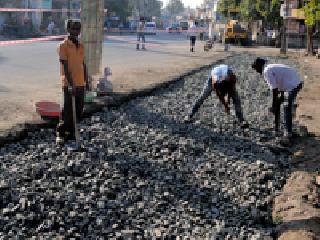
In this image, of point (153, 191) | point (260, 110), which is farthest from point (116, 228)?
point (260, 110)

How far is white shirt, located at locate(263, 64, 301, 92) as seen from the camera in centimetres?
877

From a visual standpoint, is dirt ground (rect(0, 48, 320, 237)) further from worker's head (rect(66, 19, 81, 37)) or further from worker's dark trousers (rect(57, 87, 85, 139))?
worker's head (rect(66, 19, 81, 37))

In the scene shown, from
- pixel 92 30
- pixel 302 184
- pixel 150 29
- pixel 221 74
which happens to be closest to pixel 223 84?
pixel 221 74

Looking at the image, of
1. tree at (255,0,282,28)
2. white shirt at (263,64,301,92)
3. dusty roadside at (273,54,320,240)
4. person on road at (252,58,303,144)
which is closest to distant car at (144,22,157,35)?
tree at (255,0,282,28)

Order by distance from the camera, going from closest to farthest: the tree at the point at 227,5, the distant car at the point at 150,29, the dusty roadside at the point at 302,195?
1. the dusty roadside at the point at 302,195
2. the distant car at the point at 150,29
3. the tree at the point at 227,5

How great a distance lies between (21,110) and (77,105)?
2864mm

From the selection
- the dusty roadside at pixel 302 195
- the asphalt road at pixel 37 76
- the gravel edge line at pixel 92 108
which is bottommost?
the dusty roadside at pixel 302 195

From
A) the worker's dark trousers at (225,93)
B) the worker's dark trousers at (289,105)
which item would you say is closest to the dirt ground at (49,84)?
the worker's dark trousers at (225,93)

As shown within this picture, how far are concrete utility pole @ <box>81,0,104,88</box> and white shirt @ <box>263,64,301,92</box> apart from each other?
5.50 m

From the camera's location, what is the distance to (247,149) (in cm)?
888

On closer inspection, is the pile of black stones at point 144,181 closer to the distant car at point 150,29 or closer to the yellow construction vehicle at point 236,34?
the yellow construction vehicle at point 236,34

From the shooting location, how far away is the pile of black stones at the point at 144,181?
543cm

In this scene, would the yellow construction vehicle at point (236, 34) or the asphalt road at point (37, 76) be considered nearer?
the asphalt road at point (37, 76)

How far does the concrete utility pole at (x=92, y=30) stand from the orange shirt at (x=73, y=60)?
15.9ft
